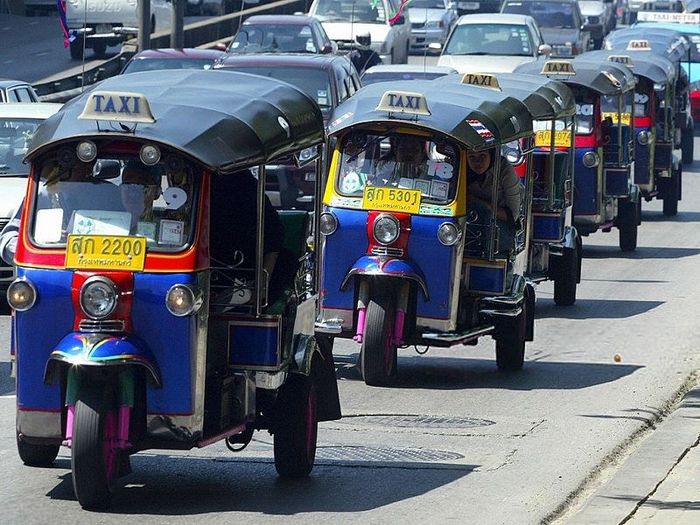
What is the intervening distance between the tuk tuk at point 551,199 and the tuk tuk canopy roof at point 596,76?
219 cm

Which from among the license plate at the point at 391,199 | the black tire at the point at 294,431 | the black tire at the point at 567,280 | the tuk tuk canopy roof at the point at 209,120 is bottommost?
the black tire at the point at 567,280

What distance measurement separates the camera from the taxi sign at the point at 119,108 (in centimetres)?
834

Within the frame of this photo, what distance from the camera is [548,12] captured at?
43.7 m

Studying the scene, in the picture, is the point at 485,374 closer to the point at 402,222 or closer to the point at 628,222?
the point at 402,222

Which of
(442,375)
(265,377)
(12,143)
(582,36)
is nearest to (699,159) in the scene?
(582,36)

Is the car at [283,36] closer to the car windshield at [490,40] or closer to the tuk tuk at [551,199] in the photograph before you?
the car windshield at [490,40]

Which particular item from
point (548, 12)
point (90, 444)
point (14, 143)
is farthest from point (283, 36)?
point (90, 444)

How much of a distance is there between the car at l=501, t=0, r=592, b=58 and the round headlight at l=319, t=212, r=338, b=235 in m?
30.0

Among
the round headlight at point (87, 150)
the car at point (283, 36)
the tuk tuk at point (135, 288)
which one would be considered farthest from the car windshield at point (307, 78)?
the round headlight at point (87, 150)

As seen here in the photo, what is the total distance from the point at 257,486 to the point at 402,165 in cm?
434

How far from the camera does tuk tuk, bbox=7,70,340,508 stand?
8.29 m

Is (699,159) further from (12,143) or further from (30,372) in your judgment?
(30,372)

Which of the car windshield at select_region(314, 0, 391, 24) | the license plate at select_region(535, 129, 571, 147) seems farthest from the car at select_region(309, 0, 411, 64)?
the license plate at select_region(535, 129, 571, 147)

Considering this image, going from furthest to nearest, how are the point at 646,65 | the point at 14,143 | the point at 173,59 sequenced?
the point at 173,59, the point at 646,65, the point at 14,143
